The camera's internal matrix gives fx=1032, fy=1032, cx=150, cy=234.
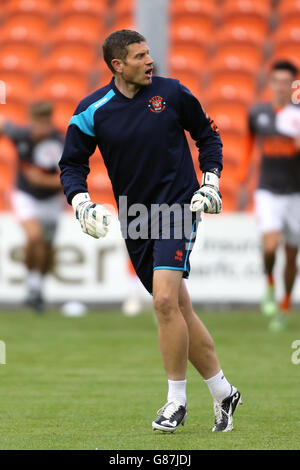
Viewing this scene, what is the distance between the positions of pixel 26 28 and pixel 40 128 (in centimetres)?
682

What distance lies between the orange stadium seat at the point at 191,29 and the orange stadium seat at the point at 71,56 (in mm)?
1436

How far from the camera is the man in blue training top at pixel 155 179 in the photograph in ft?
17.2

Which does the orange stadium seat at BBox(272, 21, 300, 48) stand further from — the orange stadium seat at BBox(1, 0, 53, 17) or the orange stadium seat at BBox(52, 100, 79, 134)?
the orange stadium seat at BBox(1, 0, 53, 17)

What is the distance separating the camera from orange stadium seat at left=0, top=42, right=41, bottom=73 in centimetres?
1745

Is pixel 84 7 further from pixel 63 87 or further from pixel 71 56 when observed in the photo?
pixel 63 87

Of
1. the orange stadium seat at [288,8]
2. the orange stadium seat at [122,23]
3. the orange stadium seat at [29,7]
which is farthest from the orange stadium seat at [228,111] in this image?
the orange stadium seat at [29,7]

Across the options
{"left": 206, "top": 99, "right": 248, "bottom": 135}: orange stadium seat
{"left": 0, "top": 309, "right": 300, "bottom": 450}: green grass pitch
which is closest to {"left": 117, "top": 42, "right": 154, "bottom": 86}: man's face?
{"left": 0, "top": 309, "right": 300, "bottom": 450}: green grass pitch

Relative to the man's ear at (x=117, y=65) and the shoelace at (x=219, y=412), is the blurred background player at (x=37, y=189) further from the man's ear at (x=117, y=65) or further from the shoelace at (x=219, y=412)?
the shoelace at (x=219, y=412)

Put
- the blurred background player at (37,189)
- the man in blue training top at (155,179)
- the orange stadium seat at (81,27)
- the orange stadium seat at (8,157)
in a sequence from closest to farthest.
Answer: the man in blue training top at (155,179) → the blurred background player at (37,189) → the orange stadium seat at (8,157) → the orange stadium seat at (81,27)

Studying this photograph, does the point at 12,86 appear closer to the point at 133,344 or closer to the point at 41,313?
the point at 41,313

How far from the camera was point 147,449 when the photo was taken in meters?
4.62

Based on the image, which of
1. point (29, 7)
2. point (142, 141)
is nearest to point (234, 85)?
point (29, 7)

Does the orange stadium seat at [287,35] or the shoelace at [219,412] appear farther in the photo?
the orange stadium seat at [287,35]

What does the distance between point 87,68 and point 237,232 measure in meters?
5.88
